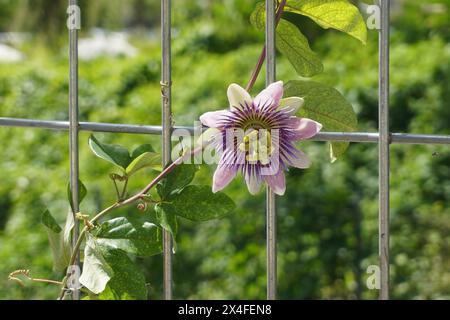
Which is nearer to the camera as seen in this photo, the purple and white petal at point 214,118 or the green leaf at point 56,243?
the purple and white petal at point 214,118

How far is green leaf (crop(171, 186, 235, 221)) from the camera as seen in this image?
29.5 inches

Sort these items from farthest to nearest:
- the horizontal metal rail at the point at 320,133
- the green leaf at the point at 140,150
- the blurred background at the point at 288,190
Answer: the blurred background at the point at 288,190
the green leaf at the point at 140,150
the horizontal metal rail at the point at 320,133

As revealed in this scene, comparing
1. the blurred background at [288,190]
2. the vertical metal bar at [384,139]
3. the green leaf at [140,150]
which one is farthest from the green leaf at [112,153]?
the blurred background at [288,190]

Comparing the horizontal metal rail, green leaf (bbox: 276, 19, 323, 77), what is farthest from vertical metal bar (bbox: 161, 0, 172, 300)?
green leaf (bbox: 276, 19, 323, 77)

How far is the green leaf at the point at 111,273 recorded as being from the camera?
74 centimetres

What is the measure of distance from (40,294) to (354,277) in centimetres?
93

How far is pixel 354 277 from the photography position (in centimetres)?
261

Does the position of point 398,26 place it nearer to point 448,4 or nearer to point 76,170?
point 448,4

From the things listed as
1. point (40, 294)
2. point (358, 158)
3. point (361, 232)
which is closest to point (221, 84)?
point (358, 158)

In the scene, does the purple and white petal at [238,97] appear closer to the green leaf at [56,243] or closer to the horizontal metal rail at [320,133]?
the horizontal metal rail at [320,133]

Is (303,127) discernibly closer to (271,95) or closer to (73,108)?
(271,95)

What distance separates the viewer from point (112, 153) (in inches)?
31.4

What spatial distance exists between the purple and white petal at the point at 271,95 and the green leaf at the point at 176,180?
0.29ft

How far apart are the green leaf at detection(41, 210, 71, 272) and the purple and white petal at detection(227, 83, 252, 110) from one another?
22 cm
